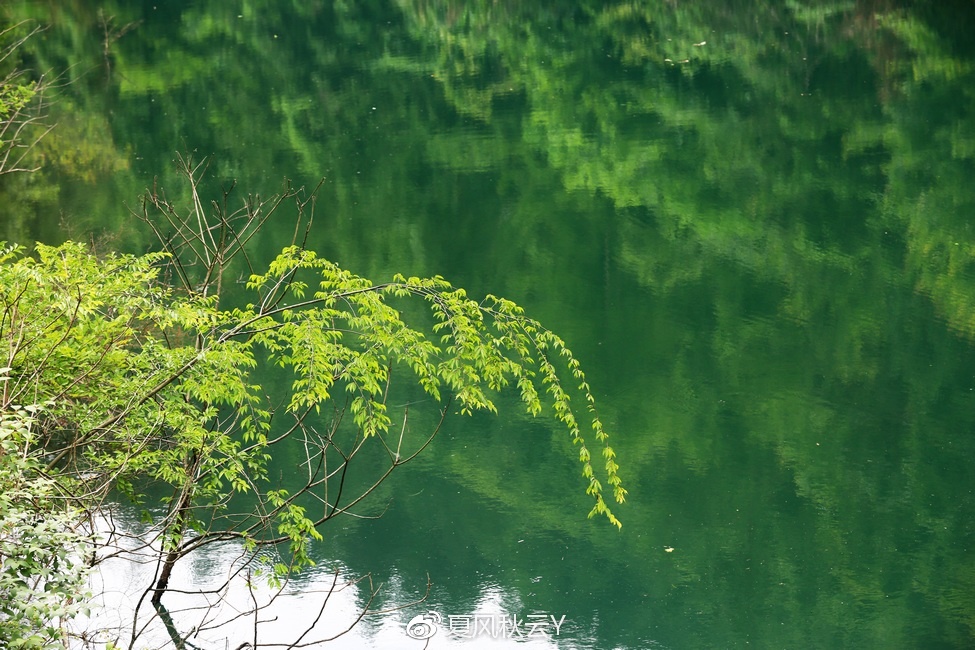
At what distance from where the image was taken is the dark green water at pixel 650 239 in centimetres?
686

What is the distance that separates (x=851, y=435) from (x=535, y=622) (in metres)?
3.14

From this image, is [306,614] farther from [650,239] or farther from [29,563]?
[650,239]

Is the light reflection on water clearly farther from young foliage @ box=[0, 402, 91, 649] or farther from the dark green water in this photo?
young foliage @ box=[0, 402, 91, 649]

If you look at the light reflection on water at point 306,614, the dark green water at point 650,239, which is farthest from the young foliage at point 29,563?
the dark green water at point 650,239

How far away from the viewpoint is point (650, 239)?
1254cm

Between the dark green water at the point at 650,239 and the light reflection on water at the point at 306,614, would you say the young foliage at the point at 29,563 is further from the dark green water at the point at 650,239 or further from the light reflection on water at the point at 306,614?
the dark green water at the point at 650,239

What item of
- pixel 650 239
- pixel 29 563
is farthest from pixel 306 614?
pixel 650 239

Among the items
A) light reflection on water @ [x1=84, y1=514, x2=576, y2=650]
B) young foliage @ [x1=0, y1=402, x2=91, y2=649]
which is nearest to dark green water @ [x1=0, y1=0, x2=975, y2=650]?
light reflection on water @ [x1=84, y1=514, x2=576, y2=650]

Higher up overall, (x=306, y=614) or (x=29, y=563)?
(x=29, y=563)

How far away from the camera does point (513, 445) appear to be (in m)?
8.42

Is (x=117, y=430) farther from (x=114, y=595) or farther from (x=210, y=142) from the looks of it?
(x=210, y=142)

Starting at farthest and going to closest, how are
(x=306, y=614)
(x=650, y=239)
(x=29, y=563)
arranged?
(x=650, y=239), (x=306, y=614), (x=29, y=563)

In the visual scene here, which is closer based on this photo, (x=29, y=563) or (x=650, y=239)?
(x=29, y=563)

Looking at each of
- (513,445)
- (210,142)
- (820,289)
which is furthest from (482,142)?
(513,445)
